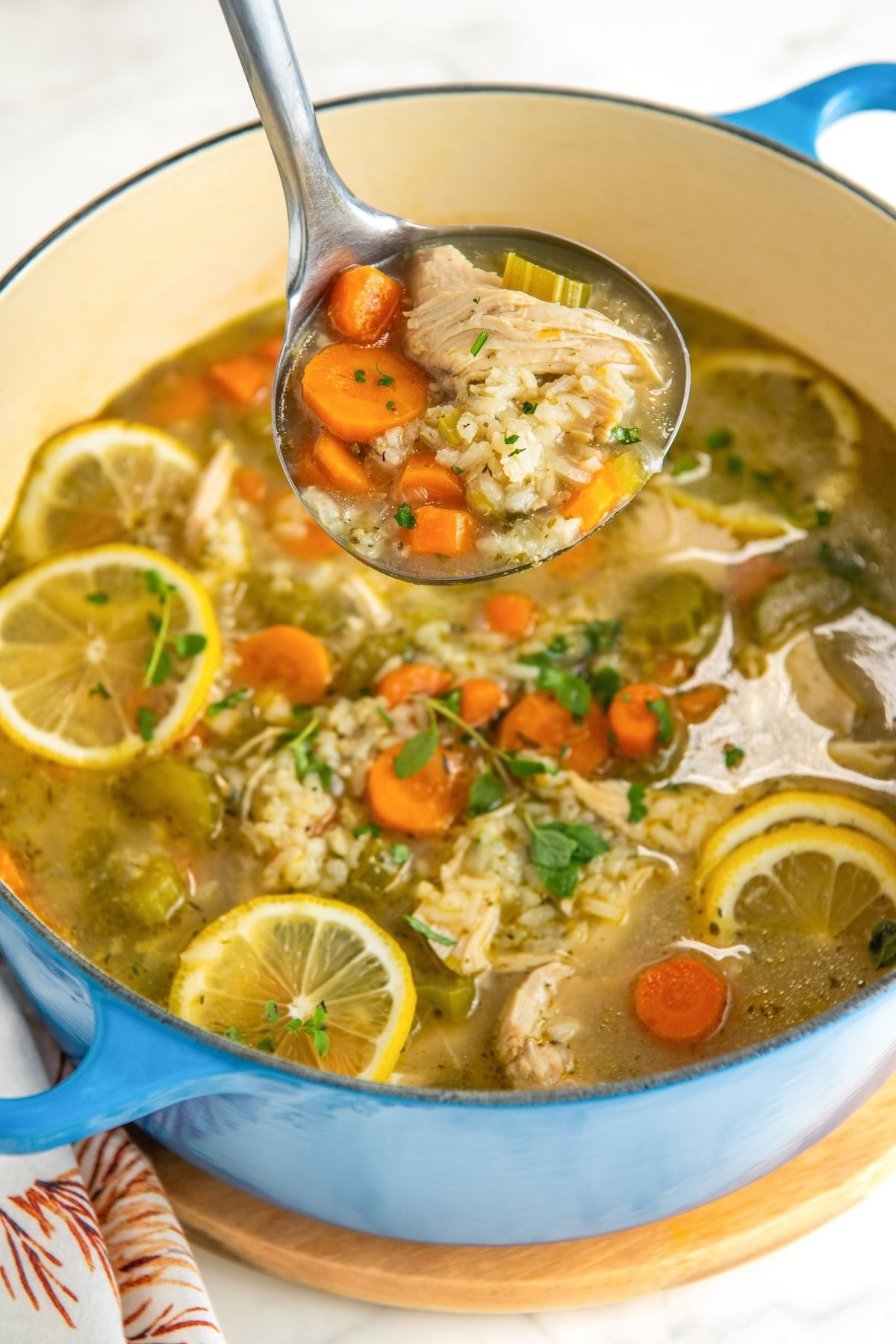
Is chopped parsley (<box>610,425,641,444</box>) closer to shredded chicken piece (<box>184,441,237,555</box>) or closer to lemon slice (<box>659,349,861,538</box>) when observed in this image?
lemon slice (<box>659,349,861,538</box>)

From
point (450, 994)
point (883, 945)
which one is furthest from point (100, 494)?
point (883, 945)

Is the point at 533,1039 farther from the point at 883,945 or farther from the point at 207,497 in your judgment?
the point at 207,497

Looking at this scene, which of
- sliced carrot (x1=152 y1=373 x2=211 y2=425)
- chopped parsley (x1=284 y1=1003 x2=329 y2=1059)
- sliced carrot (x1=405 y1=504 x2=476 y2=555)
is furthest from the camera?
sliced carrot (x1=152 y1=373 x2=211 y2=425)

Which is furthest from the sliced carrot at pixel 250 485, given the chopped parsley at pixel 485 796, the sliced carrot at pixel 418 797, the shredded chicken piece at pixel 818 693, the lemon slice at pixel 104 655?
the shredded chicken piece at pixel 818 693

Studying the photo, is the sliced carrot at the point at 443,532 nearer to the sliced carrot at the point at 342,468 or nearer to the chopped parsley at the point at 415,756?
the sliced carrot at the point at 342,468

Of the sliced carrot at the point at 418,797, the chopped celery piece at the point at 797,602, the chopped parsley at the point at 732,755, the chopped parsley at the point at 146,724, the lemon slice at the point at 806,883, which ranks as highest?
the chopped celery piece at the point at 797,602

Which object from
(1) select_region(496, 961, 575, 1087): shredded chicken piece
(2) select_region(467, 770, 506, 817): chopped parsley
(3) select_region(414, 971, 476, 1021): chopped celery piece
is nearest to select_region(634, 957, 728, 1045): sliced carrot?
(1) select_region(496, 961, 575, 1087): shredded chicken piece
